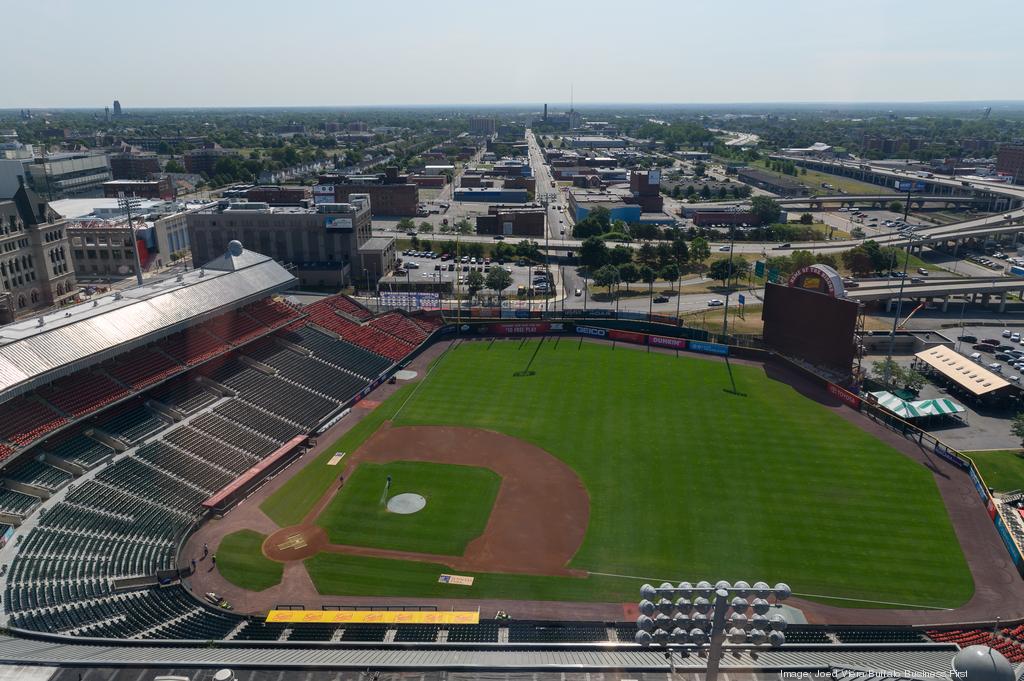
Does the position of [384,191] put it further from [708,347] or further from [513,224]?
Result: [708,347]

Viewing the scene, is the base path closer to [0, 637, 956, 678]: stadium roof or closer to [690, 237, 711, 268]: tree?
[0, 637, 956, 678]: stadium roof

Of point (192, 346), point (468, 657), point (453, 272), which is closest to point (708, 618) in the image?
point (468, 657)

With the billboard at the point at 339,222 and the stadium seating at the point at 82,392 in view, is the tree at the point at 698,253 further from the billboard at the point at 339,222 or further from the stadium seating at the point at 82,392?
the stadium seating at the point at 82,392

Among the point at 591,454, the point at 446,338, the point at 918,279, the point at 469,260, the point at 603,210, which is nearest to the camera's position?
the point at 591,454

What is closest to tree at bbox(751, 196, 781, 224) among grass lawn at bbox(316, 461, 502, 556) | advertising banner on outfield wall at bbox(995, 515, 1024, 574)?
advertising banner on outfield wall at bbox(995, 515, 1024, 574)

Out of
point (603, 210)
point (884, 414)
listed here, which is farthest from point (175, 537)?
point (603, 210)

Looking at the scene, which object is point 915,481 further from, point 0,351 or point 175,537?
point 0,351

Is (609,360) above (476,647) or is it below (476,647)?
below
